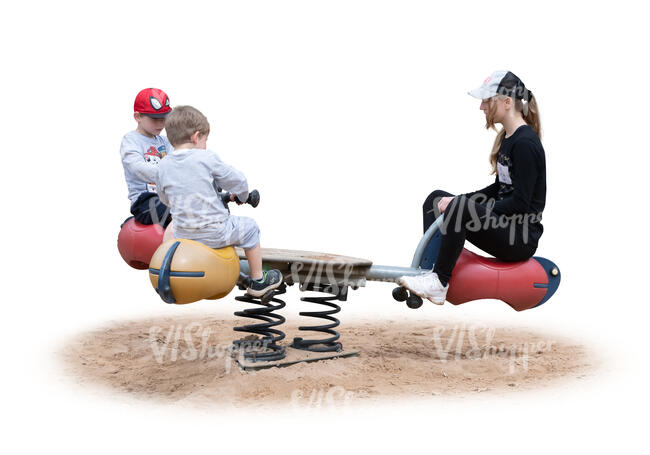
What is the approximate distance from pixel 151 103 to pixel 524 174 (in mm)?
3017

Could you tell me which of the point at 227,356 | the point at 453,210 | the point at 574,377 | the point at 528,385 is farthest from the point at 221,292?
the point at 574,377

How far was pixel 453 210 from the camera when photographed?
6.83 meters

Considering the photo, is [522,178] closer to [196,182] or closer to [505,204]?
[505,204]

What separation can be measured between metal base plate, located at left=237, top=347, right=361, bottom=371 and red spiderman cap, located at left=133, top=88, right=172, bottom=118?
2.09 meters

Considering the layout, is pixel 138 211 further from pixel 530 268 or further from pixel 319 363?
pixel 530 268

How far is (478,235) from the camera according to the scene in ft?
22.5

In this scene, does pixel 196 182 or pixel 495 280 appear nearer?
pixel 196 182

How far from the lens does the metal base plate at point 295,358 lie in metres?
6.82

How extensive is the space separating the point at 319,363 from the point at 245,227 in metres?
A: 1.31

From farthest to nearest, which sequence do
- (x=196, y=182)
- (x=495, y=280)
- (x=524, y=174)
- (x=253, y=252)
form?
(x=495, y=280), (x=524, y=174), (x=253, y=252), (x=196, y=182)

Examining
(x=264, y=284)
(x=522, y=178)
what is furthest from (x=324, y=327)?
(x=522, y=178)

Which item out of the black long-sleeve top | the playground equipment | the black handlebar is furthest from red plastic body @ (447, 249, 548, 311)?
the black handlebar

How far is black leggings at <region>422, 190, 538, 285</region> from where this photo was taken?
6805 millimetres

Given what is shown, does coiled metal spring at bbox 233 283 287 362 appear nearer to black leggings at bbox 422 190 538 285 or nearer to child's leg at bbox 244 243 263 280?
child's leg at bbox 244 243 263 280
